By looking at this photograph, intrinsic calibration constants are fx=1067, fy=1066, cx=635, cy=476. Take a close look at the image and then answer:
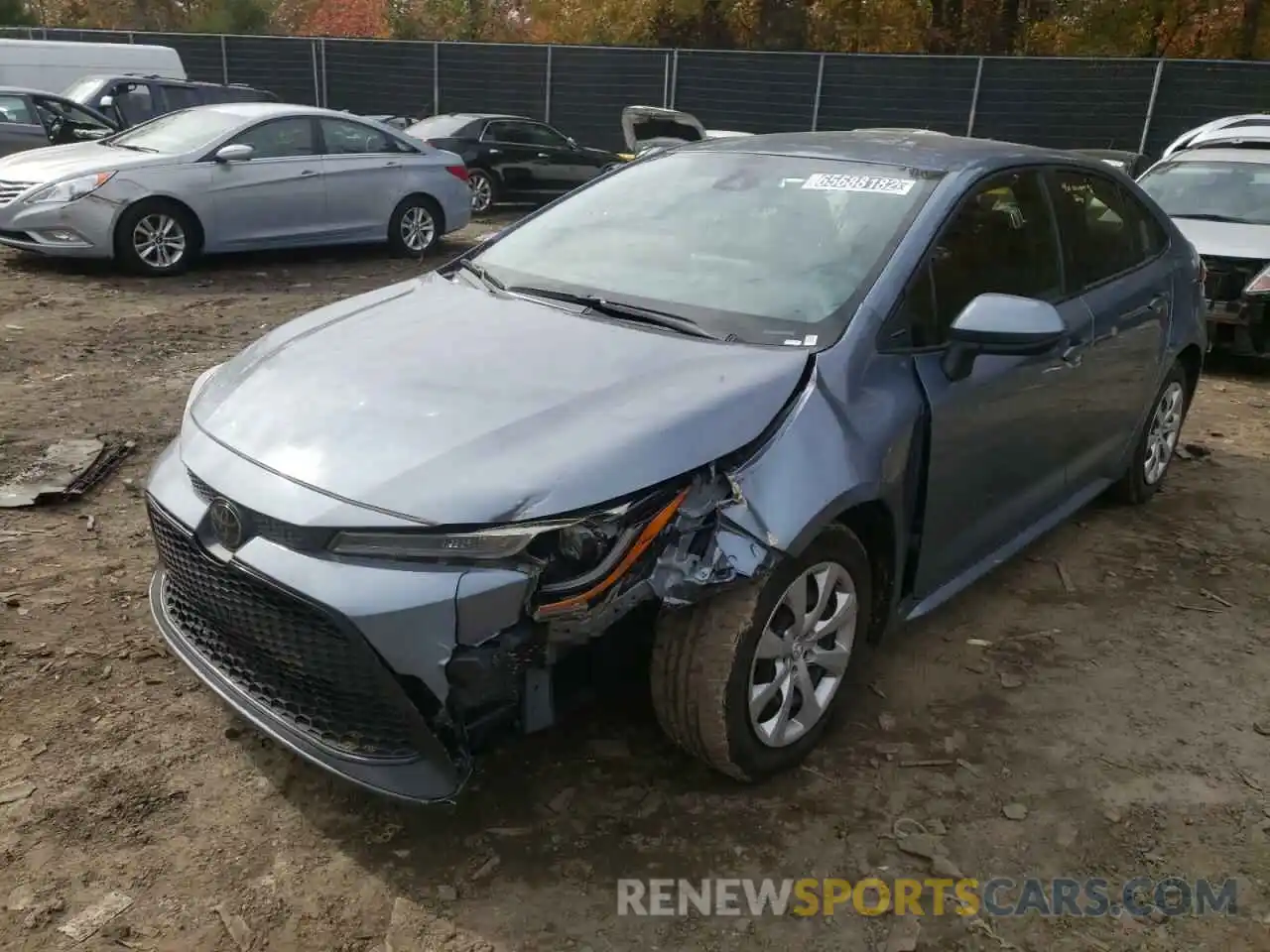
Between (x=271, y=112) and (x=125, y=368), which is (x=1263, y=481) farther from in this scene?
(x=271, y=112)

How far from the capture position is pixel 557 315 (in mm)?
3203

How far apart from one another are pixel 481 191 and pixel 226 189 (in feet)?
18.6

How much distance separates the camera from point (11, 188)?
8422 millimetres

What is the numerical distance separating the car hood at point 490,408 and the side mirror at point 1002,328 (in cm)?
56

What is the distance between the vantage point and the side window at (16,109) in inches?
482

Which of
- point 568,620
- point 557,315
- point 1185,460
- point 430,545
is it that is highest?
point 557,315

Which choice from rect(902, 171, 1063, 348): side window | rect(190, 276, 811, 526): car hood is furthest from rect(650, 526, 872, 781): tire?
rect(902, 171, 1063, 348): side window

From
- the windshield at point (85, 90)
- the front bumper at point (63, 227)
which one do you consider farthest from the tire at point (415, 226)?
the windshield at point (85, 90)

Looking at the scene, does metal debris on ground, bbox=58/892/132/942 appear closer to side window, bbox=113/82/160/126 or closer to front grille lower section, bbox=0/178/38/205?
front grille lower section, bbox=0/178/38/205

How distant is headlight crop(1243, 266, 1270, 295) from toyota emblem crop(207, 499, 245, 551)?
701 centimetres

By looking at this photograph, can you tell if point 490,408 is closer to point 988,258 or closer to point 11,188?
point 988,258

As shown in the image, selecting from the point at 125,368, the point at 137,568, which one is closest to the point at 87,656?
the point at 137,568

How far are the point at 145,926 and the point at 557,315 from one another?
1.90 metres

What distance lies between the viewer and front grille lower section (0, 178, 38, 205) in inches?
330
